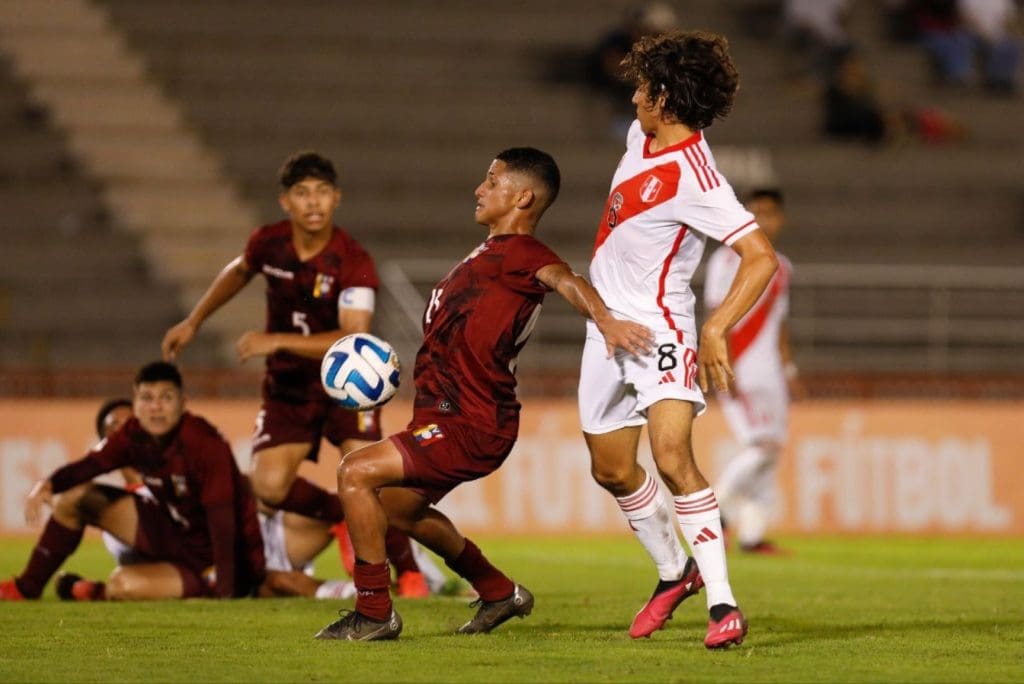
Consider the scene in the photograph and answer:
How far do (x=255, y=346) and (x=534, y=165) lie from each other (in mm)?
1885

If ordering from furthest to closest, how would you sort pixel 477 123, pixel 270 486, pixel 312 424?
pixel 477 123 → pixel 312 424 → pixel 270 486

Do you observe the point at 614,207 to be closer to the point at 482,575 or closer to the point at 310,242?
the point at 482,575

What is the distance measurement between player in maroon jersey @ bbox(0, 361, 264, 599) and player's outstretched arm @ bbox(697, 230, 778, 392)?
2.99 meters

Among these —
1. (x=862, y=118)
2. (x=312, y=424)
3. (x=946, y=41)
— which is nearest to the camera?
(x=312, y=424)

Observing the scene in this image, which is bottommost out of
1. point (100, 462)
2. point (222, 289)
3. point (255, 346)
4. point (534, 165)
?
point (100, 462)

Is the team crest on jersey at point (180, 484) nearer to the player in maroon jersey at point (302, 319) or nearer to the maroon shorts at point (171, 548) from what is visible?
the maroon shorts at point (171, 548)

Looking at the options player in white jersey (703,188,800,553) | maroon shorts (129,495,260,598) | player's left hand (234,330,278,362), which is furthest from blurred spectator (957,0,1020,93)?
player's left hand (234,330,278,362)

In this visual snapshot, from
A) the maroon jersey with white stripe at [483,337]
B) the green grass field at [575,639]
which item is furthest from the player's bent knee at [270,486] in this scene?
the maroon jersey with white stripe at [483,337]

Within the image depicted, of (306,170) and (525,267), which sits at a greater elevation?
(306,170)

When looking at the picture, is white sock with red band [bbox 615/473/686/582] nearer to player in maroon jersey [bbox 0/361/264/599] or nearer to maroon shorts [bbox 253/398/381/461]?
maroon shorts [bbox 253/398/381/461]

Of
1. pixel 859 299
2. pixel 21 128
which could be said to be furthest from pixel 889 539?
pixel 21 128

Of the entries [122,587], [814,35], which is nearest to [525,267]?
[122,587]

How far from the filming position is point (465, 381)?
675 cm

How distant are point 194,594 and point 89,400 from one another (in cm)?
592
